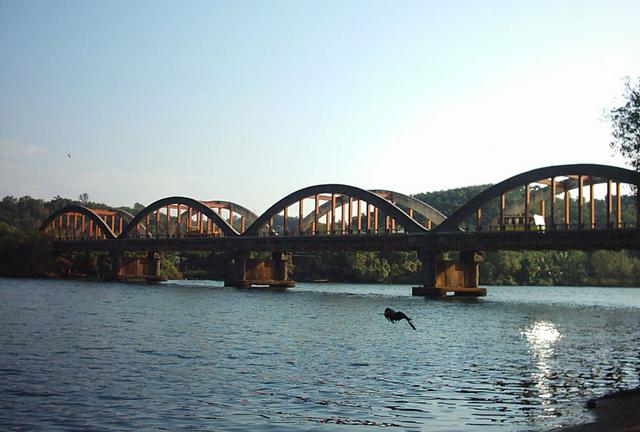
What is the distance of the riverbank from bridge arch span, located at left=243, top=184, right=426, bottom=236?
84.3 metres

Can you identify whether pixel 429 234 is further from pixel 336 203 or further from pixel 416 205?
pixel 336 203

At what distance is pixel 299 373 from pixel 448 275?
76637 mm

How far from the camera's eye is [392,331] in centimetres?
4972

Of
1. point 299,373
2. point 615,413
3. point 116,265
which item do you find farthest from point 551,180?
point 116,265

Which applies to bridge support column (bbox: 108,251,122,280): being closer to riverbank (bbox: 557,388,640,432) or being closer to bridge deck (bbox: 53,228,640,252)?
bridge deck (bbox: 53,228,640,252)

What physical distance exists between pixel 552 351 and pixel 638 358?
4.28 meters

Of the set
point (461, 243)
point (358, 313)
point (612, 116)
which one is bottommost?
point (358, 313)

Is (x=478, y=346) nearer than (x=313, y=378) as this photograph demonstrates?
No

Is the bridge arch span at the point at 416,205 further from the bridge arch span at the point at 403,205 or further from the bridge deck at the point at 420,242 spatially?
the bridge deck at the point at 420,242

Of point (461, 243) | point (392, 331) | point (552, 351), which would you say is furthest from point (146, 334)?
point (461, 243)

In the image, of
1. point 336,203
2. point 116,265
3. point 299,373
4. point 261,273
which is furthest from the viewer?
point 116,265

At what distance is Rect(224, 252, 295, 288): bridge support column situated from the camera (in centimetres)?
13188

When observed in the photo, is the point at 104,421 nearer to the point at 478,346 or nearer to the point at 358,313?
the point at 478,346

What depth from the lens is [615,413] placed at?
69.2 ft
